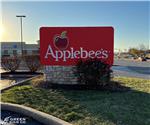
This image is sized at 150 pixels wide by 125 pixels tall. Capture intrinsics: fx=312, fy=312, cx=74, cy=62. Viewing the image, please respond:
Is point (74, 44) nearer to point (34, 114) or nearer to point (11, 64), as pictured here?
point (34, 114)

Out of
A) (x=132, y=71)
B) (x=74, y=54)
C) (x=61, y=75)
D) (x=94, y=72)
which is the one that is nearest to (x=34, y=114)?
(x=94, y=72)

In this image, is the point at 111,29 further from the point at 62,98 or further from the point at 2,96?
the point at 2,96

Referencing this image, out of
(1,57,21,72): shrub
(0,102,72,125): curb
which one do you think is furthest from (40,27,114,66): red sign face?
(1,57,21,72): shrub

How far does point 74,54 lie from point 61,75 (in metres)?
0.95

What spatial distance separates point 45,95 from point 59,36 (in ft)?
11.1

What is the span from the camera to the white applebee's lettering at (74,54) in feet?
38.9

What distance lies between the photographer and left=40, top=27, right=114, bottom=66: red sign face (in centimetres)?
1186

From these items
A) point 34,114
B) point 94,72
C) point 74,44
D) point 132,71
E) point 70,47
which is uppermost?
point 74,44

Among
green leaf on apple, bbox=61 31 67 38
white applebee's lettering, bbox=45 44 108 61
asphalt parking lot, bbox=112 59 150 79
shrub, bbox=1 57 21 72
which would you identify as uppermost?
green leaf on apple, bbox=61 31 67 38

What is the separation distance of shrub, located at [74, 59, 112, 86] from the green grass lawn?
2.16 ft

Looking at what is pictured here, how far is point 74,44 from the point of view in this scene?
1199cm

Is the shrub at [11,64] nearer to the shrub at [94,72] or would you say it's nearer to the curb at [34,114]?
the shrub at [94,72]

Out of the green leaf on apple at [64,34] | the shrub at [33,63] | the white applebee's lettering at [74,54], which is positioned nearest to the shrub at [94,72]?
the white applebee's lettering at [74,54]

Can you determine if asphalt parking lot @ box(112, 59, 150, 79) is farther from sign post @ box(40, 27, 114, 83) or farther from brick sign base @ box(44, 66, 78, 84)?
brick sign base @ box(44, 66, 78, 84)
